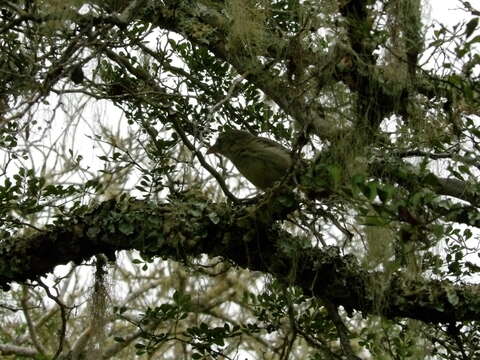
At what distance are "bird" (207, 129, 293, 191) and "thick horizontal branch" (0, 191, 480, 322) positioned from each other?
79 cm

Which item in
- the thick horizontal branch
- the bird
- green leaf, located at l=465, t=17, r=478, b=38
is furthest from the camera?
the bird

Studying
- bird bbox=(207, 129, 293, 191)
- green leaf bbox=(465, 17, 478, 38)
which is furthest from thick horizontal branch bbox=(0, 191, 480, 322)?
green leaf bbox=(465, 17, 478, 38)

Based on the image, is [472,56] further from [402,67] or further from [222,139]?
[222,139]

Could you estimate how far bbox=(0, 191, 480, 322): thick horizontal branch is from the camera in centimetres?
385

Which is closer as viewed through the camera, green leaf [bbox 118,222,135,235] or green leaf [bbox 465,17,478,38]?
green leaf [bbox 465,17,478,38]

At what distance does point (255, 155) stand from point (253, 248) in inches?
42.4

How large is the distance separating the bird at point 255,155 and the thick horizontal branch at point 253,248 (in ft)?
2.61

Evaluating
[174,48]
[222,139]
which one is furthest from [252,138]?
[174,48]

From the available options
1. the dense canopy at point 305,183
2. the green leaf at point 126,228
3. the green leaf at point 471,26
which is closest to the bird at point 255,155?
the dense canopy at point 305,183

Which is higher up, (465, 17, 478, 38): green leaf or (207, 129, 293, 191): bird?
(207, 129, 293, 191): bird

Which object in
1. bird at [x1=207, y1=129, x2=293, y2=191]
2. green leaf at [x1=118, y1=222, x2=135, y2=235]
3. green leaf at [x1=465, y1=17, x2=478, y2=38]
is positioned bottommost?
green leaf at [x1=118, y1=222, x2=135, y2=235]

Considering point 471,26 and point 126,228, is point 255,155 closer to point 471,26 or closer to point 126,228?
point 126,228

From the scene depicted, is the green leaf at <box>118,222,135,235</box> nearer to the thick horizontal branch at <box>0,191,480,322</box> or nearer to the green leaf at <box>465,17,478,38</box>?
the thick horizontal branch at <box>0,191,480,322</box>

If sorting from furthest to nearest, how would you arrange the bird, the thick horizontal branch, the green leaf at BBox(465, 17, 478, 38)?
1. the bird
2. the thick horizontal branch
3. the green leaf at BBox(465, 17, 478, 38)
